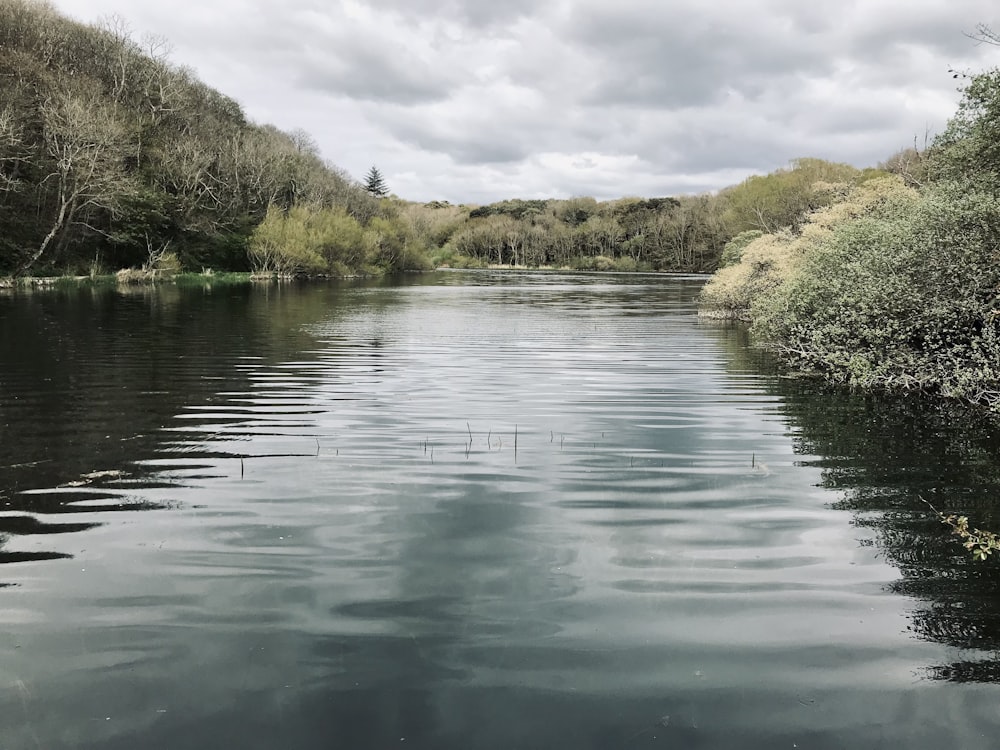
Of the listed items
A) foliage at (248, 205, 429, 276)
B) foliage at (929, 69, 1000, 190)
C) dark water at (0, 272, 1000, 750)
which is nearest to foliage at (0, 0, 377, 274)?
foliage at (248, 205, 429, 276)

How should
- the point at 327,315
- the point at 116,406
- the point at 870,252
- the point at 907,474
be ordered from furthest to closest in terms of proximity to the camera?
the point at 327,315 < the point at 870,252 < the point at 116,406 < the point at 907,474

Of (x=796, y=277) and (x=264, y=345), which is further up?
(x=796, y=277)

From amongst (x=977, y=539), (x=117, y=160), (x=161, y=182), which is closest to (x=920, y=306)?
(x=977, y=539)

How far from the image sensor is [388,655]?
4.87m

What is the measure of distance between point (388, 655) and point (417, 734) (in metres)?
0.81

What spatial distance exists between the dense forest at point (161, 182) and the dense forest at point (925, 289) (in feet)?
66.3

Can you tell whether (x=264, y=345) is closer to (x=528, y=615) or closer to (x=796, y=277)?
(x=796, y=277)

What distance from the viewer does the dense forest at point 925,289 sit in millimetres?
13430

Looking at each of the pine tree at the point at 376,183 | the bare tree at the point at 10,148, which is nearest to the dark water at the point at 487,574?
the bare tree at the point at 10,148

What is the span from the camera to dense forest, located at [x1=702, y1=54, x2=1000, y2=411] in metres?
13.4

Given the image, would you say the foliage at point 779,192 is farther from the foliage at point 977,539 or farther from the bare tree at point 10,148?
the foliage at point 977,539

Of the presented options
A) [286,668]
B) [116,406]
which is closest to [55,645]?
[286,668]

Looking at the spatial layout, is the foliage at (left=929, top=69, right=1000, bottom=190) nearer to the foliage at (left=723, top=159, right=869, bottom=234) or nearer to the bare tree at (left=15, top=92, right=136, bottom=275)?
the bare tree at (left=15, top=92, right=136, bottom=275)

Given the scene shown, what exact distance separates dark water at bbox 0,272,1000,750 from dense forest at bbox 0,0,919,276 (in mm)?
31017
